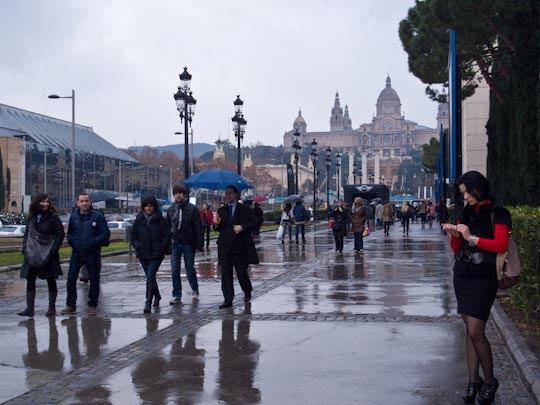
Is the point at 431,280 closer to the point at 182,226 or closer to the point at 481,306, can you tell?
the point at 182,226

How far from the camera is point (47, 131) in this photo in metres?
94.3

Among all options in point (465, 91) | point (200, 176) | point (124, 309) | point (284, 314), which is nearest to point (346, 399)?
point (284, 314)

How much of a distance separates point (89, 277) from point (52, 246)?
770 mm

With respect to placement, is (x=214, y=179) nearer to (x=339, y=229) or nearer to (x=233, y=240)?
(x=339, y=229)

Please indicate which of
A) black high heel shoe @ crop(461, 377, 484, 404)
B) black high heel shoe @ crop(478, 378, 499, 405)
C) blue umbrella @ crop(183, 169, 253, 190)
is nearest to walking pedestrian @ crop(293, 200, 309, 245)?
blue umbrella @ crop(183, 169, 253, 190)

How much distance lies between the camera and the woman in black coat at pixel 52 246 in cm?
1088

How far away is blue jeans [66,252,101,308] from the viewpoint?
37.2 feet

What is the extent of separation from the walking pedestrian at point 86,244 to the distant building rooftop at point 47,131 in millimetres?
76824

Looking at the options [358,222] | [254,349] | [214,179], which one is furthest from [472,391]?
[358,222]

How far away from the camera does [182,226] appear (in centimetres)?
1259

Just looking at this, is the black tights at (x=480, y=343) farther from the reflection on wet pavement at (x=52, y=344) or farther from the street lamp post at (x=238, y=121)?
the street lamp post at (x=238, y=121)

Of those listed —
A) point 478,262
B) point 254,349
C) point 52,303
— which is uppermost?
point 478,262

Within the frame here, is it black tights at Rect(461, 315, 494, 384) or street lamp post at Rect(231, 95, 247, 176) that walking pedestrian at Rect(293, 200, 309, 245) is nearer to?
street lamp post at Rect(231, 95, 247, 176)

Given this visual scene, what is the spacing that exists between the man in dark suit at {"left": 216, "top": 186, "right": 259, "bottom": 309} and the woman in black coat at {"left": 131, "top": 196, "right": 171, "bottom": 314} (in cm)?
75
